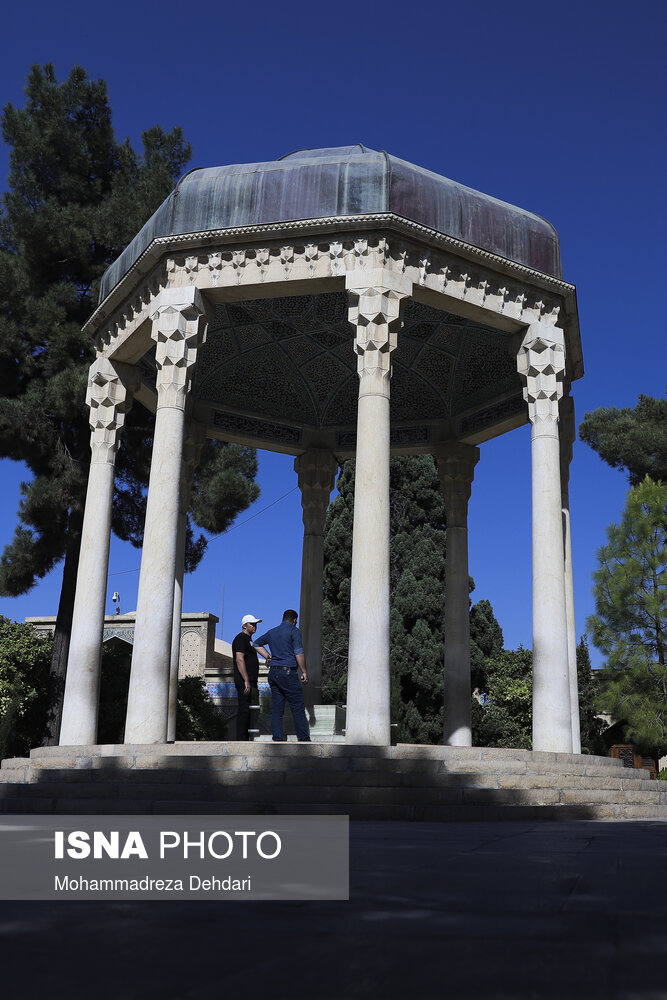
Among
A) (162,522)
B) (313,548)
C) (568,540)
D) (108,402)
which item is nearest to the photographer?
(162,522)

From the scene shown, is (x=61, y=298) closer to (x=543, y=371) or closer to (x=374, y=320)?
(x=374, y=320)

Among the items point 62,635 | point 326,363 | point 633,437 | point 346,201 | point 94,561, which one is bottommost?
point 62,635

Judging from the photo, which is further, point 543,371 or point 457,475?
point 457,475

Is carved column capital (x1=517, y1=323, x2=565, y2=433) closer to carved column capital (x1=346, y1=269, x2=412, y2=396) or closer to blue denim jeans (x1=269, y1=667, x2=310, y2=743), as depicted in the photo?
carved column capital (x1=346, y1=269, x2=412, y2=396)

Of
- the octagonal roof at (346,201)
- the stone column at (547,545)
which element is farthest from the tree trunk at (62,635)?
the stone column at (547,545)

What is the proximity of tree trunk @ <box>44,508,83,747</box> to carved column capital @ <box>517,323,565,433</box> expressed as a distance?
10245mm

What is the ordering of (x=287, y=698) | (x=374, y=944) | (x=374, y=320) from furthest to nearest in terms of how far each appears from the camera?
(x=374, y=320) → (x=287, y=698) → (x=374, y=944)

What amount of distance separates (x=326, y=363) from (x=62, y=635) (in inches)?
308

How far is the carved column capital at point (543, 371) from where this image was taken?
13031 millimetres

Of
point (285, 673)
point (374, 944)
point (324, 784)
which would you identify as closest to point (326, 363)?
point (285, 673)

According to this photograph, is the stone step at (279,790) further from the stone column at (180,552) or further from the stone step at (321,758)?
the stone column at (180,552)

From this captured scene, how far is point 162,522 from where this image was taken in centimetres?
1170

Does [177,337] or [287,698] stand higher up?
[177,337]

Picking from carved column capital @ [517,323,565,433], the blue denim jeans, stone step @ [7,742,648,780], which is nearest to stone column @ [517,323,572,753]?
carved column capital @ [517,323,565,433]
